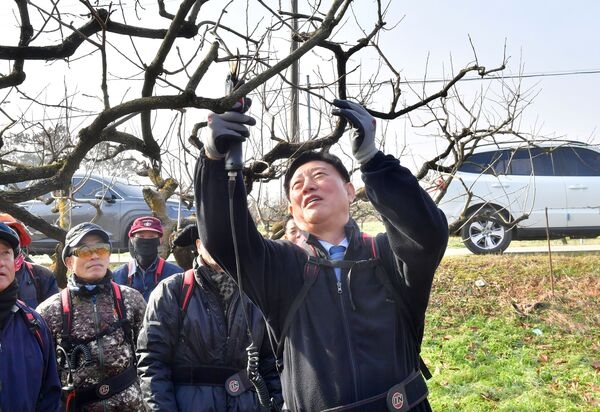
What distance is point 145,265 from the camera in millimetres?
5227

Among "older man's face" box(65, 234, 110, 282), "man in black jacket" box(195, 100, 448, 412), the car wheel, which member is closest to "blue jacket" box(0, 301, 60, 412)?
"older man's face" box(65, 234, 110, 282)

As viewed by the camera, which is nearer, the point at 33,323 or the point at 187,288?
the point at 33,323

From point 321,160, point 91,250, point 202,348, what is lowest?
point 202,348

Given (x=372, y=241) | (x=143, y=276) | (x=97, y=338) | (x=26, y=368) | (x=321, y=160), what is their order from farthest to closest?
(x=143, y=276) → (x=97, y=338) → (x=26, y=368) → (x=321, y=160) → (x=372, y=241)

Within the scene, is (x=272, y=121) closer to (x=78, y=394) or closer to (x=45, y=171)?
(x=45, y=171)

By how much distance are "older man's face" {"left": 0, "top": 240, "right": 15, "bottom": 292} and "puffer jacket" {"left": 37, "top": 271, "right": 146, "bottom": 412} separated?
588mm

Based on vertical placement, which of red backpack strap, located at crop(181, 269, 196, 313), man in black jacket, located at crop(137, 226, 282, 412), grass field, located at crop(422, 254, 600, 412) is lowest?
grass field, located at crop(422, 254, 600, 412)

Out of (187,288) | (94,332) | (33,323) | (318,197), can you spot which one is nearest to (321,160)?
A: (318,197)

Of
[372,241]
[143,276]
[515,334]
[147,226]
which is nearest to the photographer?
[372,241]

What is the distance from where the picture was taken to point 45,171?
4.54 m

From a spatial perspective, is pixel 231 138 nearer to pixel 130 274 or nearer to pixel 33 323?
pixel 33 323

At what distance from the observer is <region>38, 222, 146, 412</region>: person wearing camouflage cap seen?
352 cm

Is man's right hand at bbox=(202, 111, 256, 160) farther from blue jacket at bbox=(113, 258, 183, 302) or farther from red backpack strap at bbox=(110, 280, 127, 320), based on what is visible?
blue jacket at bbox=(113, 258, 183, 302)

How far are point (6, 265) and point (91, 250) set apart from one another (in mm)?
786
